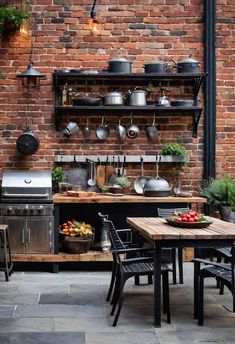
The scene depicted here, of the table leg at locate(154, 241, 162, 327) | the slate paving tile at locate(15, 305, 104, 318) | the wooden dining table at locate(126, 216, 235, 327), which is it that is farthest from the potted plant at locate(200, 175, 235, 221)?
the table leg at locate(154, 241, 162, 327)

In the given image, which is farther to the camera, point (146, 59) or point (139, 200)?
point (146, 59)

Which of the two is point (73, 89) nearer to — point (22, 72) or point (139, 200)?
point (22, 72)

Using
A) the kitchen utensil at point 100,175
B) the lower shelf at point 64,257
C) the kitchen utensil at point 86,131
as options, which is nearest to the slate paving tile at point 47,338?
the lower shelf at point 64,257

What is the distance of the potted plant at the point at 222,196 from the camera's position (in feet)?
22.5

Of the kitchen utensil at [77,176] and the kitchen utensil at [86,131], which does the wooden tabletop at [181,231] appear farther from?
the kitchen utensil at [86,131]

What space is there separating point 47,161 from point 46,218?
3.89 feet

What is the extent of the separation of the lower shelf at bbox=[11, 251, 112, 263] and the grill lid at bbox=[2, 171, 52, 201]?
2.24 feet

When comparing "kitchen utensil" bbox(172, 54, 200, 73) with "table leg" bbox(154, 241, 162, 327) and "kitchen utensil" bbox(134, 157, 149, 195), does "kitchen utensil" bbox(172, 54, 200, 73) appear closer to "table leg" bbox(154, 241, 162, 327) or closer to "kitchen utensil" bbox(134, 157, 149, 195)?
"kitchen utensil" bbox(134, 157, 149, 195)

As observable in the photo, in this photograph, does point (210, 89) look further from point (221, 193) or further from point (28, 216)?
point (28, 216)


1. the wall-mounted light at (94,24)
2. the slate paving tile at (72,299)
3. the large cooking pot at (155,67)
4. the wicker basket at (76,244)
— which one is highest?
the wall-mounted light at (94,24)

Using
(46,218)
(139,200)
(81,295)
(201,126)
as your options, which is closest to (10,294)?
(81,295)

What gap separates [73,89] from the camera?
751 cm

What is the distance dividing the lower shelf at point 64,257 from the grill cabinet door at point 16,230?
0.11 meters

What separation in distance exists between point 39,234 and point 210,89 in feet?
10.0
